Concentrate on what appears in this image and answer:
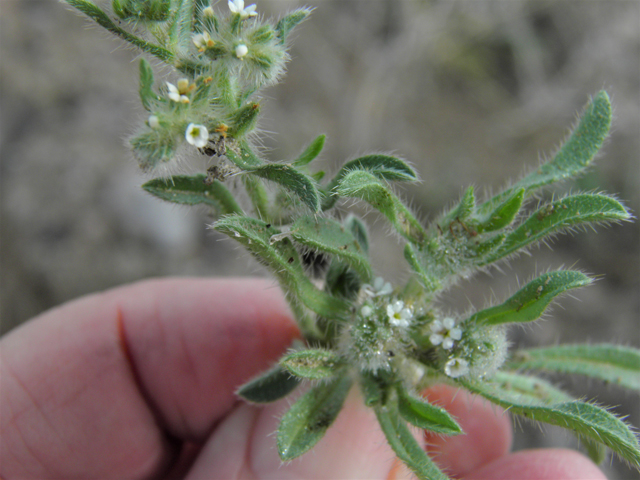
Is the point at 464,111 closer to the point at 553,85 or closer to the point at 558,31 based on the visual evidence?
the point at 553,85

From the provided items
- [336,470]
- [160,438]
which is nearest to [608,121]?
[336,470]

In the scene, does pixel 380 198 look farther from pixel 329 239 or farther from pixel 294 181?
pixel 294 181

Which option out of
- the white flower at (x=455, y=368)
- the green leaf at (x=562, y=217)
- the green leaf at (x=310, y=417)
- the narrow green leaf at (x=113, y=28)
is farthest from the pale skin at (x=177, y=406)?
the narrow green leaf at (x=113, y=28)

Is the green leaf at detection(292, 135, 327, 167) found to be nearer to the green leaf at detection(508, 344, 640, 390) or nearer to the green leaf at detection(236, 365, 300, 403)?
the green leaf at detection(236, 365, 300, 403)

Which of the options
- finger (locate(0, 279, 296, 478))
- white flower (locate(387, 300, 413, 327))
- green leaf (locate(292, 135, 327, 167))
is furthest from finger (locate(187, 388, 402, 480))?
green leaf (locate(292, 135, 327, 167))

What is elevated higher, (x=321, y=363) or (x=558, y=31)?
(x=558, y=31)
